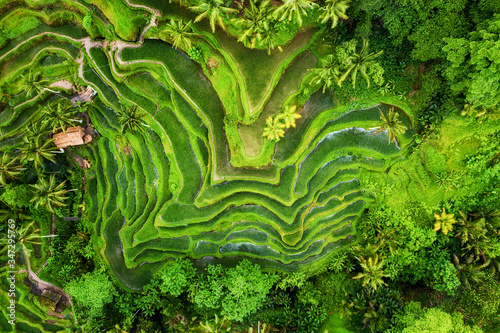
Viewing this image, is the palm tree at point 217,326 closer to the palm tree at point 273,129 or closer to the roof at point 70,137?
the palm tree at point 273,129

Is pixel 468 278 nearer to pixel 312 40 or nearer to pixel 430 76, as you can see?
pixel 430 76

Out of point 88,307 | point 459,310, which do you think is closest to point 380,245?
point 459,310

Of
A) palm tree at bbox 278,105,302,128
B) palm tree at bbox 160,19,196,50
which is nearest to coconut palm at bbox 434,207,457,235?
palm tree at bbox 278,105,302,128

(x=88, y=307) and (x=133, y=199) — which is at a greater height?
(x=133, y=199)

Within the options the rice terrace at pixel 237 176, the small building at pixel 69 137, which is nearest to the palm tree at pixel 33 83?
the rice terrace at pixel 237 176

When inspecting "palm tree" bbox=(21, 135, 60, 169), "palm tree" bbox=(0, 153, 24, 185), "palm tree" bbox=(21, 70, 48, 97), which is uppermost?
"palm tree" bbox=(21, 70, 48, 97)

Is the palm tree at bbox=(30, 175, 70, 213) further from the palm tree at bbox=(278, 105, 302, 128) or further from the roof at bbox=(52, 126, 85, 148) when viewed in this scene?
the palm tree at bbox=(278, 105, 302, 128)

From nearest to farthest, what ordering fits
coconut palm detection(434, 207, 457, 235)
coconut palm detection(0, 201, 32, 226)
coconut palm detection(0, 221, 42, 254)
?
coconut palm detection(434, 207, 457, 235), coconut palm detection(0, 221, 42, 254), coconut palm detection(0, 201, 32, 226)
